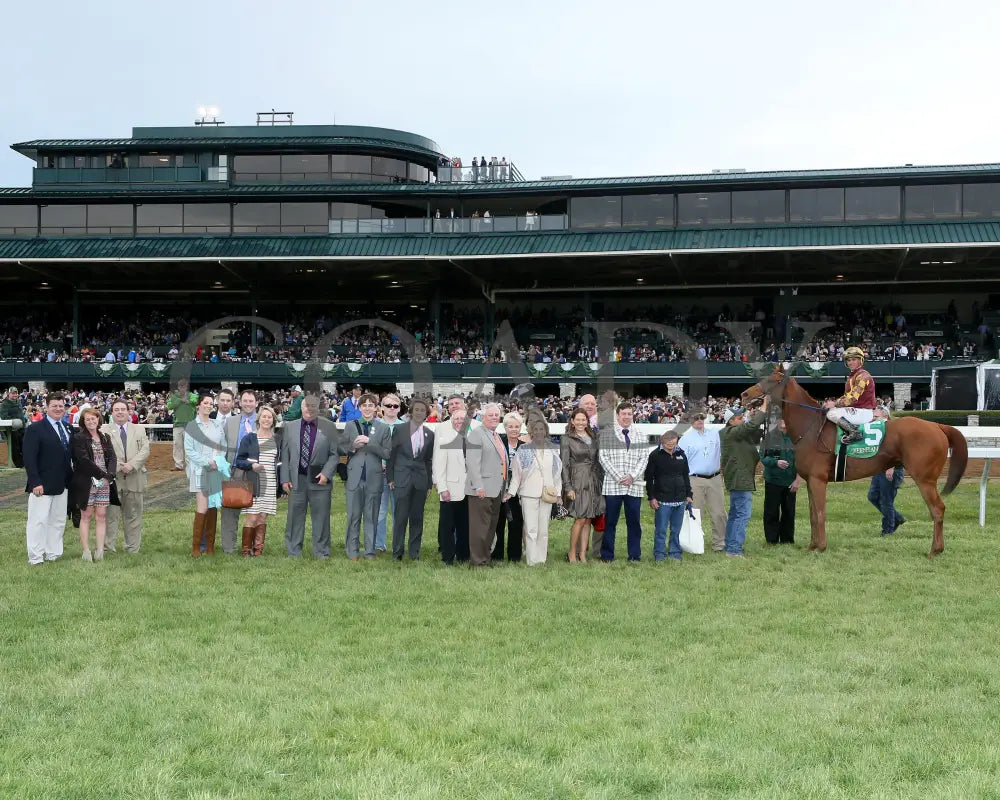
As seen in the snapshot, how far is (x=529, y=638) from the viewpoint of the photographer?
6.99 meters

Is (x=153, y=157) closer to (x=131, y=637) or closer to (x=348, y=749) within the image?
(x=131, y=637)

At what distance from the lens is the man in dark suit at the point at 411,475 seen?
10461mm

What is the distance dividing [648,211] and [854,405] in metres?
27.4

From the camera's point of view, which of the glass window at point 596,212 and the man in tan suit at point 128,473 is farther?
the glass window at point 596,212

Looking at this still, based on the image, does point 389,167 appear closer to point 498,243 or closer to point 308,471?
point 498,243

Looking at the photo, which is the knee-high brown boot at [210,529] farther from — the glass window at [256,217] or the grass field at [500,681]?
the glass window at [256,217]

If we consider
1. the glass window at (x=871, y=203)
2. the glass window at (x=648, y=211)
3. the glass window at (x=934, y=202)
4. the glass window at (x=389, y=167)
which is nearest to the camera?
the glass window at (x=934, y=202)

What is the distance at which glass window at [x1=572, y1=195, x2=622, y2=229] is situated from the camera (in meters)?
37.4

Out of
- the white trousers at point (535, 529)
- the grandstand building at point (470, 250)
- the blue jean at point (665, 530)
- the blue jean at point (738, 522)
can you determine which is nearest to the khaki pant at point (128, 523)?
the white trousers at point (535, 529)

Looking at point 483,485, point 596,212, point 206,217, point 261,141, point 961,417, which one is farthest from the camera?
point 261,141

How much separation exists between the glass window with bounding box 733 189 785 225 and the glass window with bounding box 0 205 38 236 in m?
27.2

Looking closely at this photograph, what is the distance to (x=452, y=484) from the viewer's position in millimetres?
10148

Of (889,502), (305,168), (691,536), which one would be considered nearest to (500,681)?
(691,536)

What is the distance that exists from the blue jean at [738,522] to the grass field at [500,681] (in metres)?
0.67
